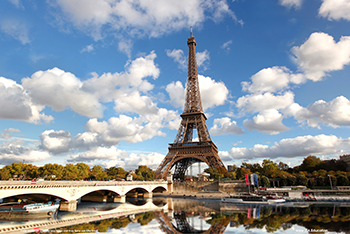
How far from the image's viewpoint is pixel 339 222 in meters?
19.8

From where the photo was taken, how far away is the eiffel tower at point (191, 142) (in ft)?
209

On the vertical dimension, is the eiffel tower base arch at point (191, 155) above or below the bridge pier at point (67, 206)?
above

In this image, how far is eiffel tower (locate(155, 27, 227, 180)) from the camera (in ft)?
209

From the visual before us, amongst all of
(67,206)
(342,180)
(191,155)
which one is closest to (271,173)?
(342,180)

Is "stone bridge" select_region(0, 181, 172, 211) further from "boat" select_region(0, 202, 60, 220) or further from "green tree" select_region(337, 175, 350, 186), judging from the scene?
"green tree" select_region(337, 175, 350, 186)

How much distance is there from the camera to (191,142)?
67.7 m

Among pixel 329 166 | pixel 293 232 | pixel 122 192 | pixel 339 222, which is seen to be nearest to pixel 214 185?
pixel 122 192

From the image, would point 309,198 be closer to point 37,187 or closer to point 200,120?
point 200,120

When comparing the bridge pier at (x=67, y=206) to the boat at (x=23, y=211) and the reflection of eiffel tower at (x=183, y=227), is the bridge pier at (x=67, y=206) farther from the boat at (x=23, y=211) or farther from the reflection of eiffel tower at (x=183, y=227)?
the reflection of eiffel tower at (x=183, y=227)

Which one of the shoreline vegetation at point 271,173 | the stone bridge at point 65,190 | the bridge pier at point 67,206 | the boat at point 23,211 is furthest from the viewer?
the shoreline vegetation at point 271,173

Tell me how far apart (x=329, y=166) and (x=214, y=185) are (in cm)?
3778

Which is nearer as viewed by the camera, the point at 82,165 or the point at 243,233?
the point at 243,233

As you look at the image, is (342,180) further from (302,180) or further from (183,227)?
(183,227)

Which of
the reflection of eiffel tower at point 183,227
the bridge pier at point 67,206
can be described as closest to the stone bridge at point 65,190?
the bridge pier at point 67,206
